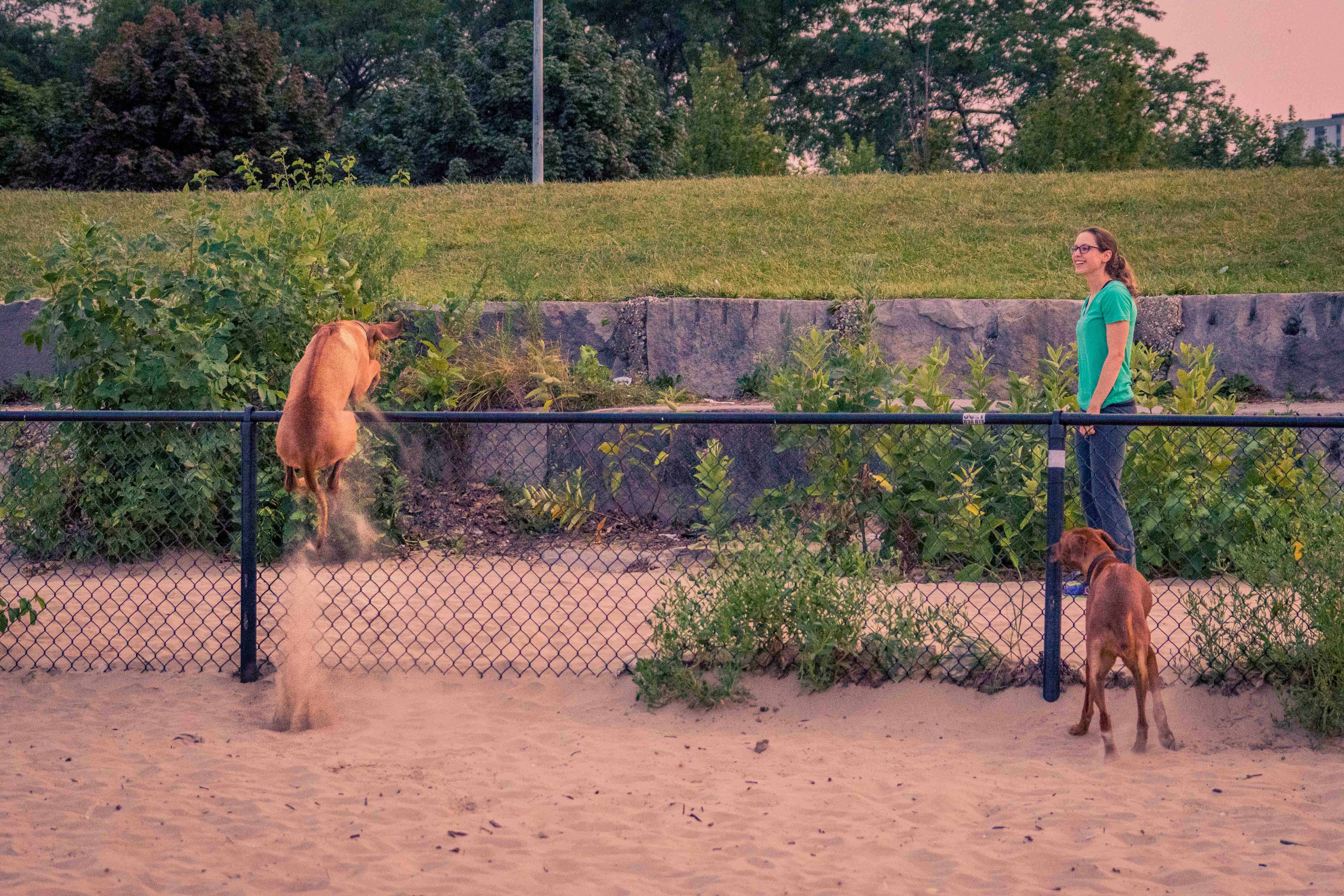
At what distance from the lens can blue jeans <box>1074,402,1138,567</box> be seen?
498 centimetres

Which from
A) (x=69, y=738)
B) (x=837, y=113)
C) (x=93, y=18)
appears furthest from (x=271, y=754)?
(x=93, y=18)

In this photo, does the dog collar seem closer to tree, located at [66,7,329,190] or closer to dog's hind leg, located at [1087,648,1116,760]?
dog's hind leg, located at [1087,648,1116,760]

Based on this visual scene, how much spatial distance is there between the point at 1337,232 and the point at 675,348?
6.86 metres

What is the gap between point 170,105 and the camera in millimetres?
20891

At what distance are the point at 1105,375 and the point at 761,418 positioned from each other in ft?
5.56

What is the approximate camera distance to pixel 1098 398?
509cm

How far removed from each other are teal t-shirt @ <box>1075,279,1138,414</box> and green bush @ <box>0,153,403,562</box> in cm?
406

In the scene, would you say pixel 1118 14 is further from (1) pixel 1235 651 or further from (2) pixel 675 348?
(1) pixel 1235 651

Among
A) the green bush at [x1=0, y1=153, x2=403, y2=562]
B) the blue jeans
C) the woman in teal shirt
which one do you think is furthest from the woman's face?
the green bush at [x1=0, y1=153, x2=403, y2=562]

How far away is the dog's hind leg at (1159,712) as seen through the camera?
4070 millimetres

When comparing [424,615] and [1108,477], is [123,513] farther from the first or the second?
[1108,477]

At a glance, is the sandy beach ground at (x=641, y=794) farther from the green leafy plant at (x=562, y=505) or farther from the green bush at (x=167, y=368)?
the green leafy plant at (x=562, y=505)

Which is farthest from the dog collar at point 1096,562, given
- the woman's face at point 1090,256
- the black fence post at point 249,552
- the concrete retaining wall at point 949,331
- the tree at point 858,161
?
the tree at point 858,161

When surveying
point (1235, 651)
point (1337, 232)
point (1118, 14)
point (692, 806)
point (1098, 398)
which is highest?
point (1118, 14)
